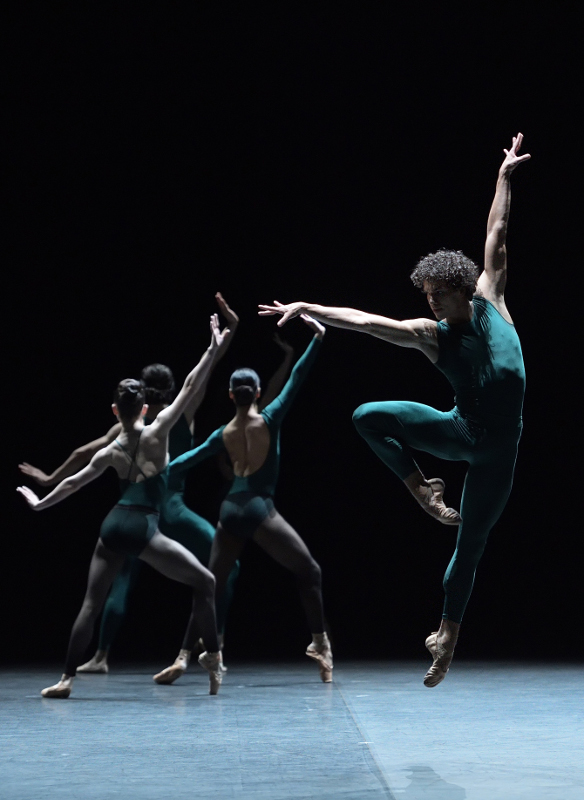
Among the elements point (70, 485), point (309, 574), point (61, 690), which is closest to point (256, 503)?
point (309, 574)

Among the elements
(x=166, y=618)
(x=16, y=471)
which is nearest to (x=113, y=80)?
(x=16, y=471)

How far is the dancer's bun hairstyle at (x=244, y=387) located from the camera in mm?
5941

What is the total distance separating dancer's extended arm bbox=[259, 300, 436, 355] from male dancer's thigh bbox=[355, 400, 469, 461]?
0.22 m

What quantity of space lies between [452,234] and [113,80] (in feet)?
8.62

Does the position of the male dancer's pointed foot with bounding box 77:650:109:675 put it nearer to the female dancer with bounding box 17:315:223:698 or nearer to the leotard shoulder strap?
the female dancer with bounding box 17:315:223:698

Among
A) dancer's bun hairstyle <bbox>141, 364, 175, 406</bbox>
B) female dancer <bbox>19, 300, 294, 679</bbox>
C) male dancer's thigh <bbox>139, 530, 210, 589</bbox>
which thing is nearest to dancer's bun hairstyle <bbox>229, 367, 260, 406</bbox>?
female dancer <bbox>19, 300, 294, 679</bbox>

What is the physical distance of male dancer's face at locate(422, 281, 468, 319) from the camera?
3.67 metres

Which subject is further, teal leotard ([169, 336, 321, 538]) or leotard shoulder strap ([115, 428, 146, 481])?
teal leotard ([169, 336, 321, 538])

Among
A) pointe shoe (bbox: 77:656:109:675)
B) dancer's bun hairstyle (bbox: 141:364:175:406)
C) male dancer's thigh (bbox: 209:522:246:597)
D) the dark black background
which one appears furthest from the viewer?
the dark black background

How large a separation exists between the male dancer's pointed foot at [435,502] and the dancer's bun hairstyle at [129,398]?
200 cm

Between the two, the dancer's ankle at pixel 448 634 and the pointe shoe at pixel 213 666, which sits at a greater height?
the dancer's ankle at pixel 448 634

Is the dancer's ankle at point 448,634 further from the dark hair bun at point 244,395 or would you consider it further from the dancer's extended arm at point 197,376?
the dark hair bun at point 244,395

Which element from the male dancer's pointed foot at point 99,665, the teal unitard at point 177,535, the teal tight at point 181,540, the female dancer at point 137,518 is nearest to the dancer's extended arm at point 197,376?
the female dancer at point 137,518

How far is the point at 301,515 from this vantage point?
327 inches
